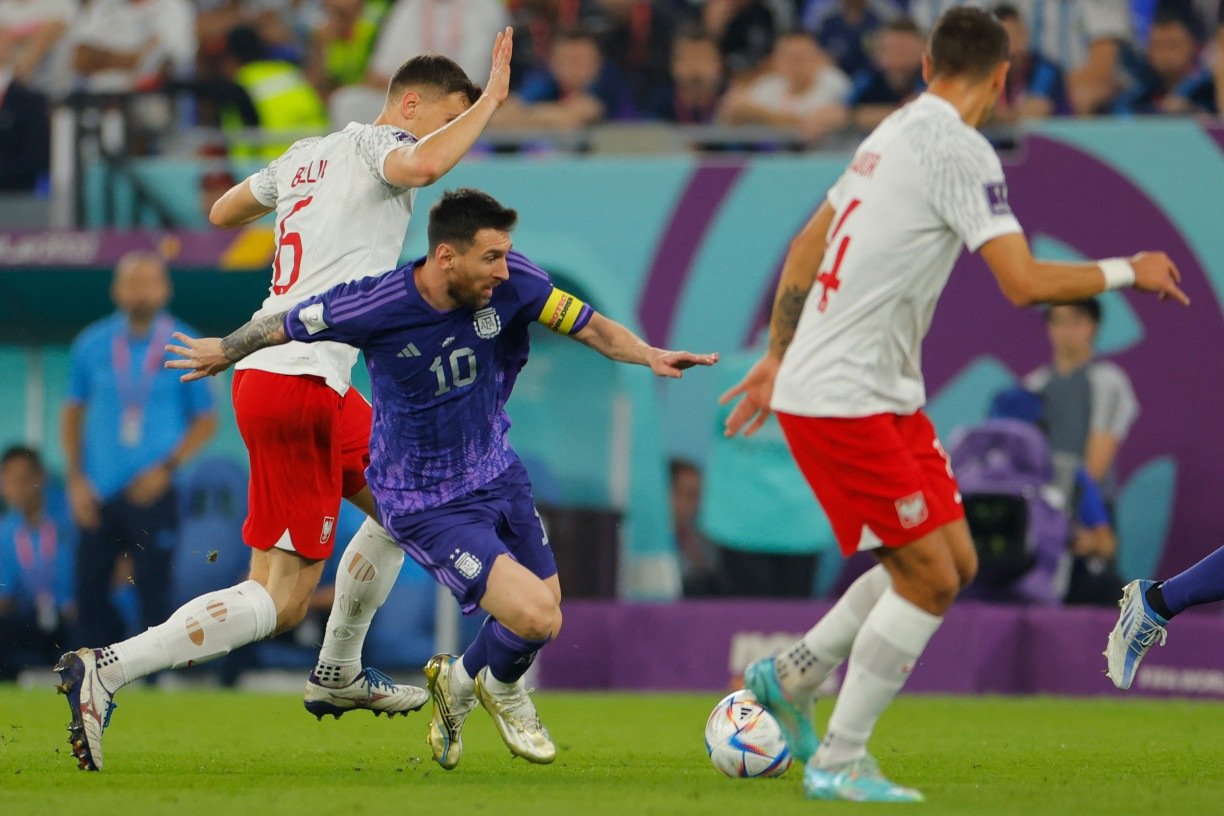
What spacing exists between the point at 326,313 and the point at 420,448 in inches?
24.0

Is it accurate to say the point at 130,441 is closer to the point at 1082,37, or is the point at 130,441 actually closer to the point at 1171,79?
the point at 1082,37

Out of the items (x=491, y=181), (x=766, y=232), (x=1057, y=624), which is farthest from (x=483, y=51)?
(x=1057, y=624)

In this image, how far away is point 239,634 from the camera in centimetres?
756

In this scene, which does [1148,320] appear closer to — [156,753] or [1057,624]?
[1057,624]

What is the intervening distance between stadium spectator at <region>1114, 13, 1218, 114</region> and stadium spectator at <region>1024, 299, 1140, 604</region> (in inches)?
70.4

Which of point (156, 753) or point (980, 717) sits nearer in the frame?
point (156, 753)

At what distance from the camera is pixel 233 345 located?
732 centimetres

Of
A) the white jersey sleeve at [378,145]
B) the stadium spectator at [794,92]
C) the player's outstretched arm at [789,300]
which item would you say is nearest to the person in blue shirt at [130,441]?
the stadium spectator at [794,92]

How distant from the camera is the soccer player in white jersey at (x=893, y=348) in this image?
6.17 meters

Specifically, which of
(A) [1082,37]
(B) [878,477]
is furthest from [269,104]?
(B) [878,477]

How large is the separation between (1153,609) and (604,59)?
8.60 m

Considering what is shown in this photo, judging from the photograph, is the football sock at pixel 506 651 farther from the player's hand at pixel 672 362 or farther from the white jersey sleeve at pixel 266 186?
the white jersey sleeve at pixel 266 186

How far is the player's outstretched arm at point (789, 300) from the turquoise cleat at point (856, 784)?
112 cm

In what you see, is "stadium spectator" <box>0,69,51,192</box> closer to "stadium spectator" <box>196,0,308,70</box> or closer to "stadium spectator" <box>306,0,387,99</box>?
"stadium spectator" <box>196,0,308,70</box>
